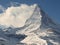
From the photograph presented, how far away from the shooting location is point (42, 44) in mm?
199375

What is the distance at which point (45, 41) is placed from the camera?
199 meters

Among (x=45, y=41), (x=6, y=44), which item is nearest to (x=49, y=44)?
(x=45, y=41)

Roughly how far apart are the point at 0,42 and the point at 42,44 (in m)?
33.0

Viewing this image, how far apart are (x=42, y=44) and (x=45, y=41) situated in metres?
3.44

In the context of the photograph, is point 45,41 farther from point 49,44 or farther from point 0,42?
point 0,42

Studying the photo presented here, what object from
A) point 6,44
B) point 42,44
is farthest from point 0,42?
point 42,44

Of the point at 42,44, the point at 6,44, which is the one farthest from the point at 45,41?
the point at 6,44

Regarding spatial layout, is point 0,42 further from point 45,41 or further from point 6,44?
point 45,41

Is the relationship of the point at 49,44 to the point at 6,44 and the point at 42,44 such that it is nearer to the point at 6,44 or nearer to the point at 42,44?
the point at 42,44

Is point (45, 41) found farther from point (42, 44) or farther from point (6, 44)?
point (6, 44)

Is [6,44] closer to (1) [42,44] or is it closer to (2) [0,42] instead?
(2) [0,42]

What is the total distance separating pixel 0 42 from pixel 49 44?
38.2m

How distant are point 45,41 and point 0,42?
115ft

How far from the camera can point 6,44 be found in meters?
196
